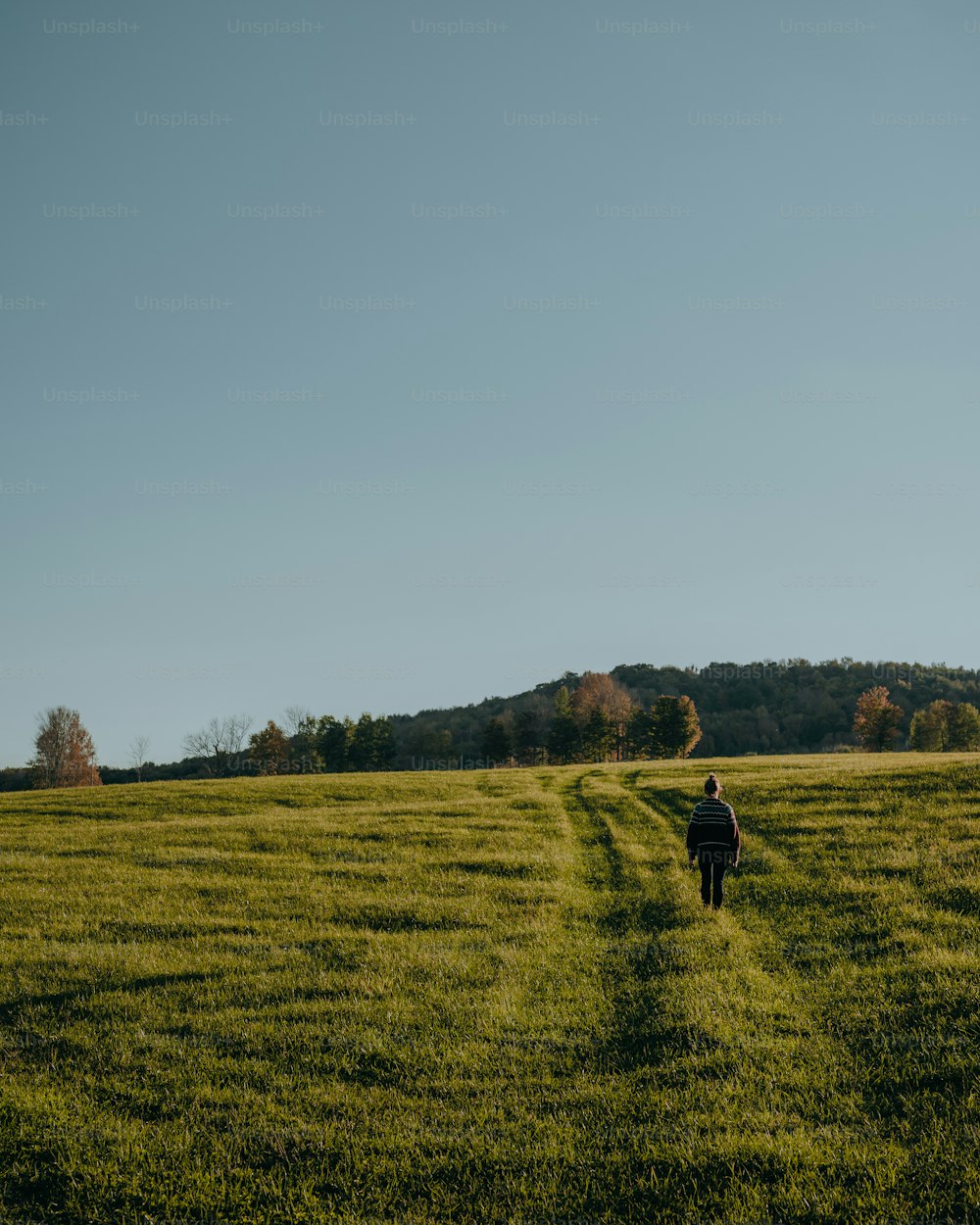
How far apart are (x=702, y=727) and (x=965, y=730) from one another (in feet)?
204

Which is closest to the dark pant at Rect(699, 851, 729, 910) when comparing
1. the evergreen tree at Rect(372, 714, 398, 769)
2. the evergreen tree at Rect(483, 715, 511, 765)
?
the evergreen tree at Rect(483, 715, 511, 765)

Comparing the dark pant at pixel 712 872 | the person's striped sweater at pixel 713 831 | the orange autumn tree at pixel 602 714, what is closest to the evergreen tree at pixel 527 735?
the orange autumn tree at pixel 602 714

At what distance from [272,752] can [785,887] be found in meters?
100

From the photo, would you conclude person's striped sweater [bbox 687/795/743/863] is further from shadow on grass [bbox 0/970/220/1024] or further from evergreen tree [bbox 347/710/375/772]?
evergreen tree [bbox 347/710/375/772]

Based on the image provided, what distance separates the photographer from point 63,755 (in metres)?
105

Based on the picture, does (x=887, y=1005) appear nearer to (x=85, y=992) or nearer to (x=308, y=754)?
(x=85, y=992)

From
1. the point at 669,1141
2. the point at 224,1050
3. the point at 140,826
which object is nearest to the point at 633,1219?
the point at 669,1141

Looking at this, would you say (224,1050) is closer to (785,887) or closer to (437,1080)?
(437,1080)

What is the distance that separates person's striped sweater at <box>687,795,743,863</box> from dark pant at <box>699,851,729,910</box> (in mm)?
117

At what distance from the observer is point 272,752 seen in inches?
4368

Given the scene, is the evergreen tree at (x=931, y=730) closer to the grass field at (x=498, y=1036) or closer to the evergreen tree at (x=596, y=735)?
the evergreen tree at (x=596, y=735)

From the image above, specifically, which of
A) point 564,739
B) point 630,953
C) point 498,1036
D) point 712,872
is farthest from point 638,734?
point 498,1036

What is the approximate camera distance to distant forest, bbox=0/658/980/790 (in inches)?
4668

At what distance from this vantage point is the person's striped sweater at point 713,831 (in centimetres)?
1776
